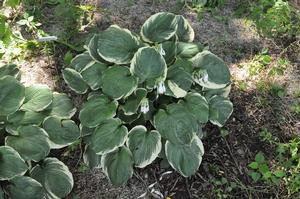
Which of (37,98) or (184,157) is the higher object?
(37,98)

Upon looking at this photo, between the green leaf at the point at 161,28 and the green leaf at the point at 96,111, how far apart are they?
489mm

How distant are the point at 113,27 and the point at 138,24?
2.95 ft

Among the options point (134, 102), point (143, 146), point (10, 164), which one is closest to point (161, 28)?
point (134, 102)

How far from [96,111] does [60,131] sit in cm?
26

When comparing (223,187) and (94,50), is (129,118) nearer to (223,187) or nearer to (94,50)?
(94,50)

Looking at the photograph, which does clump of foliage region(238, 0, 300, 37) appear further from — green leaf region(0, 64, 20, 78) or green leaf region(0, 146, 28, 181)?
green leaf region(0, 146, 28, 181)

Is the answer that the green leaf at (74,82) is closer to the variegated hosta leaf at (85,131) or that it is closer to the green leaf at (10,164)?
the variegated hosta leaf at (85,131)

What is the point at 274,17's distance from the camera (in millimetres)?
3666

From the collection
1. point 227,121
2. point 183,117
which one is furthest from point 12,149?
point 227,121

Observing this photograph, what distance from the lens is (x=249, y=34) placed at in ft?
12.5

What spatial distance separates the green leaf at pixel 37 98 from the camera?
9.30ft

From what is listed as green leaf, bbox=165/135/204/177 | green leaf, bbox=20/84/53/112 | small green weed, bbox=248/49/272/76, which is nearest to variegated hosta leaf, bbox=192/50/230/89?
green leaf, bbox=165/135/204/177

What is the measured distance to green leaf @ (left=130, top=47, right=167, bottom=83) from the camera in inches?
106

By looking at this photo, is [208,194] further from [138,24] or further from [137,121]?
[138,24]
